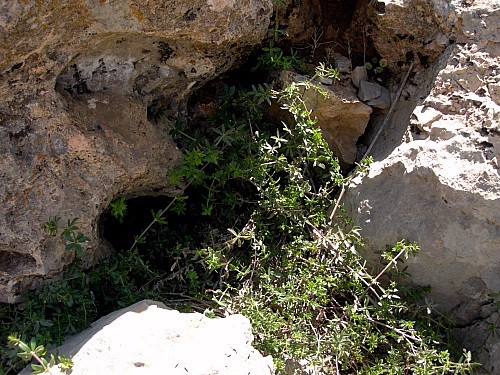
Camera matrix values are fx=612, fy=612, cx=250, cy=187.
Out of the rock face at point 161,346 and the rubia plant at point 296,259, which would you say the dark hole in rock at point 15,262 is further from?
the rubia plant at point 296,259

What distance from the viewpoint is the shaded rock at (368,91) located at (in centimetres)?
317

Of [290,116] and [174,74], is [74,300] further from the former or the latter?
[290,116]

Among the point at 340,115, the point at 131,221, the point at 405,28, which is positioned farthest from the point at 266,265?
the point at 405,28

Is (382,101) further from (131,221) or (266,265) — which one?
(131,221)

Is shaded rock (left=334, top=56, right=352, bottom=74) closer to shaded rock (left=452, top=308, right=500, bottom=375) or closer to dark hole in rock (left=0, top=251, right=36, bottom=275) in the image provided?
shaded rock (left=452, top=308, right=500, bottom=375)

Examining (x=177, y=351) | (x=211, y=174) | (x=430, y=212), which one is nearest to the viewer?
(x=177, y=351)

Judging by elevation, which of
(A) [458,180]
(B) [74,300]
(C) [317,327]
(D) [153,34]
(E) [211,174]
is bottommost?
(C) [317,327]

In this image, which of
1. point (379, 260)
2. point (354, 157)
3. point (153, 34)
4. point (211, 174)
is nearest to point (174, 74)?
point (153, 34)

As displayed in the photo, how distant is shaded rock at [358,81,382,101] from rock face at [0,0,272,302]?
0.62 metres

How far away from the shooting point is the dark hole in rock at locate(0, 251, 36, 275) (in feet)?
8.61

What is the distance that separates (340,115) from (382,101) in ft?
0.75

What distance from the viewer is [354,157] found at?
322cm

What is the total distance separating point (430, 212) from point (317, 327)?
74 cm

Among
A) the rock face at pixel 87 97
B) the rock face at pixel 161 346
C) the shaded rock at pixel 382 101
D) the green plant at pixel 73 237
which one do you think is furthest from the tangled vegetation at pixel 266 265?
the shaded rock at pixel 382 101
